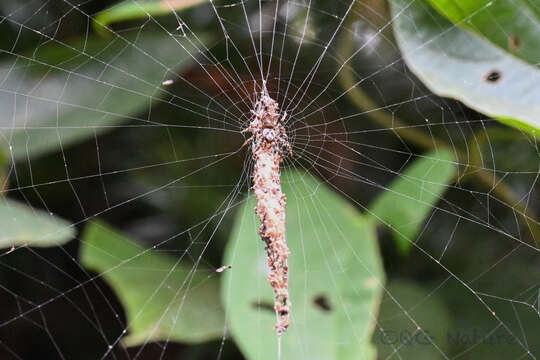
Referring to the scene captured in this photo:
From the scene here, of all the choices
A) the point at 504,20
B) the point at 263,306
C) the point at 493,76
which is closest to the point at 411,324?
the point at 263,306

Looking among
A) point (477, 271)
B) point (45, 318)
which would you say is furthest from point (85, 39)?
point (477, 271)

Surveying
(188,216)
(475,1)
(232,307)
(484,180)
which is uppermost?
(475,1)

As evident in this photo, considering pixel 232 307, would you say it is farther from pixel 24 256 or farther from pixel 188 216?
pixel 24 256

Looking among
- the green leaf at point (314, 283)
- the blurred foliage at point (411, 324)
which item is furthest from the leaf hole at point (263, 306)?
the blurred foliage at point (411, 324)

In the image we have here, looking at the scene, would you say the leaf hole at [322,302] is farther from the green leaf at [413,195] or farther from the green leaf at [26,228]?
the green leaf at [26,228]

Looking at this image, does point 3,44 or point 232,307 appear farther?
point 3,44

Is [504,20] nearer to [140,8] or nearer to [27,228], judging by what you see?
[140,8]
